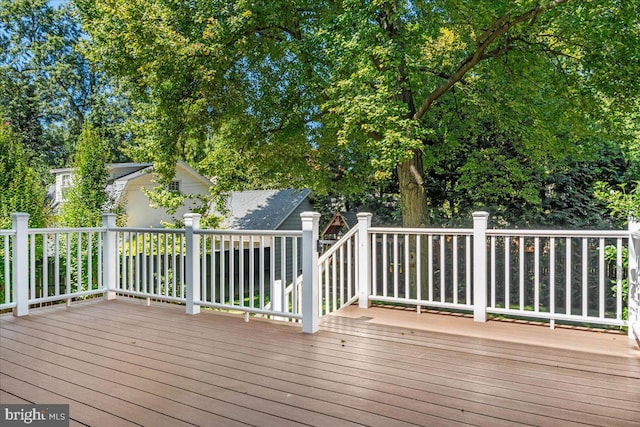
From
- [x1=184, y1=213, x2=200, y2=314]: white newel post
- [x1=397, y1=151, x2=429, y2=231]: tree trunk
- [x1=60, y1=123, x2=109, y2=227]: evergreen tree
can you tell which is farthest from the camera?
[x1=60, y1=123, x2=109, y2=227]: evergreen tree

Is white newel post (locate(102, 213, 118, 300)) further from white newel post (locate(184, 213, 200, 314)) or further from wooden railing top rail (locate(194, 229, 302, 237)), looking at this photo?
wooden railing top rail (locate(194, 229, 302, 237))

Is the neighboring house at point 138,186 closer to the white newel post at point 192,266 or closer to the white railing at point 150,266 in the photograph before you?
the white railing at point 150,266

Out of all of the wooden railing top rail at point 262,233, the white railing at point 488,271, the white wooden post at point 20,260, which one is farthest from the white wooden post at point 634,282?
the white wooden post at point 20,260

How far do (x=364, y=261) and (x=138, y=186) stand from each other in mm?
12649

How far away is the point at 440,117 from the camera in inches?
384

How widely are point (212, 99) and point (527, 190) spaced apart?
6894mm

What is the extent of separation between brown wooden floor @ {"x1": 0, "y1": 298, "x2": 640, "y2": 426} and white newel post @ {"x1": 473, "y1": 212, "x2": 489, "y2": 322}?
25.2 inches

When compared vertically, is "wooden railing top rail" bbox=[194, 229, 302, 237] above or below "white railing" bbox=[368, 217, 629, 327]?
above

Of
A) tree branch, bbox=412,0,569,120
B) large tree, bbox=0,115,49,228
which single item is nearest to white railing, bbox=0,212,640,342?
tree branch, bbox=412,0,569,120

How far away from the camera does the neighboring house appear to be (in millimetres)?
14484

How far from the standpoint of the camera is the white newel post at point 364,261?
198 inches

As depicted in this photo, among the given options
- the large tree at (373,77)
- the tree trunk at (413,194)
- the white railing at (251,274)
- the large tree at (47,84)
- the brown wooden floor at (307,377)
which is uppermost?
the large tree at (47,84)

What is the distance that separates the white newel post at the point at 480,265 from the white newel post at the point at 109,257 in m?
4.27

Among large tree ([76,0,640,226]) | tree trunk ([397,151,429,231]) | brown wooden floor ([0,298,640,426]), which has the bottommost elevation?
brown wooden floor ([0,298,640,426])
